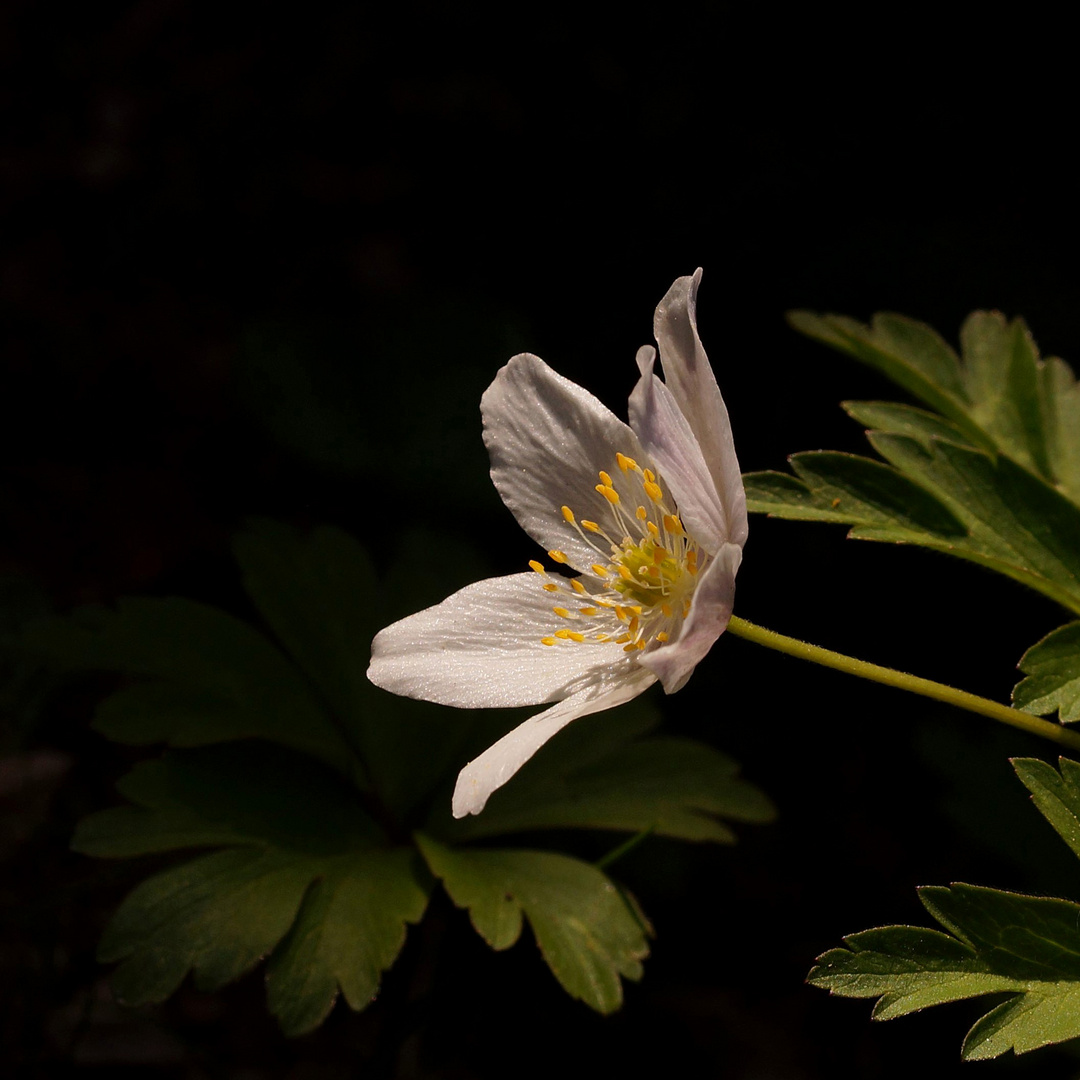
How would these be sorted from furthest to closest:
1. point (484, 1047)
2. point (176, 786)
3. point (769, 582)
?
point (769, 582) < point (484, 1047) < point (176, 786)

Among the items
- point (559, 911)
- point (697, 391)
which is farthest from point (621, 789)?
point (697, 391)

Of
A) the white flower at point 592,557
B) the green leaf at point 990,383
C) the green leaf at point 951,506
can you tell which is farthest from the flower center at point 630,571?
the green leaf at point 990,383

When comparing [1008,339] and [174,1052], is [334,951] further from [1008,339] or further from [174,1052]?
[1008,339]

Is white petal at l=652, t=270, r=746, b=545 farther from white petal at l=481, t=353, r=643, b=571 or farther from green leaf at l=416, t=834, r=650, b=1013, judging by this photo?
green leaf at l=416, t=834, r=650, b=1013

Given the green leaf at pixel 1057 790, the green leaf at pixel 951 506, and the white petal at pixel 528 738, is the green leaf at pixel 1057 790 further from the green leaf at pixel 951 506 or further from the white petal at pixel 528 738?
the white petal at pixel 528 738

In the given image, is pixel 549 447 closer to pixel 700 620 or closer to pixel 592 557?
pixel 592 557

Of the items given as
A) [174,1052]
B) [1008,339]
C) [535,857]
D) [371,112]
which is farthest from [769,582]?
[371,112]
